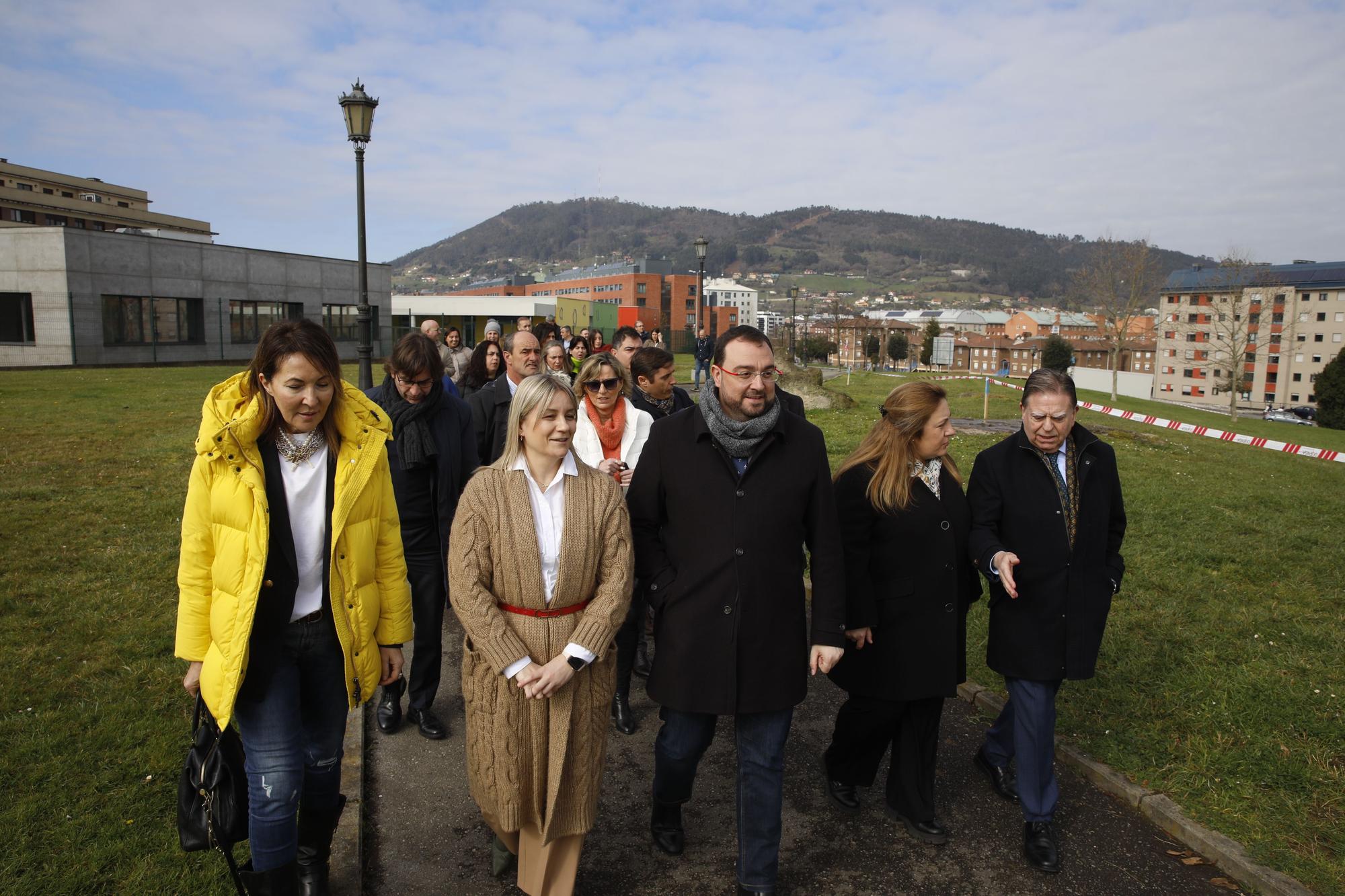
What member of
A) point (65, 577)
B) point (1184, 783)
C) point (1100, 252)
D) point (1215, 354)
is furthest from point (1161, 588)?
point (1215, 354)

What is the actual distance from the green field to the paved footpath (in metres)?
0.49

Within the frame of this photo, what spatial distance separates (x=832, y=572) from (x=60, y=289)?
32.4 m

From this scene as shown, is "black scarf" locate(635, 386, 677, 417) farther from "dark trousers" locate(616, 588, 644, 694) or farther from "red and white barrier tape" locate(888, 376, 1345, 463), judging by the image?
"red and white barrier tape" locate(888, 376, 1345, 463)

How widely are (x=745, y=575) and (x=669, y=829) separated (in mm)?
1274

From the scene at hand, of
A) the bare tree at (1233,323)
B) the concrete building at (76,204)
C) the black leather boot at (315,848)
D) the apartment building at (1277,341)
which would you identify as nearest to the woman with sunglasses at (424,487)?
the black leather boot at (315,848)

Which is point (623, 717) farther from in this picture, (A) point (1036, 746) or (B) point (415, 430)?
(A) point (1036, 746)

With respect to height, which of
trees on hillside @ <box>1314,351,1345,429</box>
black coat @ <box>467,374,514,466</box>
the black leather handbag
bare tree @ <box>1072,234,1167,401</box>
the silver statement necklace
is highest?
bare tree @ <box>1072,234,1167,401</box>

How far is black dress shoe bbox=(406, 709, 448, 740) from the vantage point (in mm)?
4559

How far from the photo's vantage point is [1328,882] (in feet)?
10.9

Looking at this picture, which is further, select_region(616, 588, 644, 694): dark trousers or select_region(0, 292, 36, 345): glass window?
select_region(0, 292, 36, 345): glass window

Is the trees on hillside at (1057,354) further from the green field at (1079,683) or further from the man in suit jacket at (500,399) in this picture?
the man in suit jacket at (500,399)

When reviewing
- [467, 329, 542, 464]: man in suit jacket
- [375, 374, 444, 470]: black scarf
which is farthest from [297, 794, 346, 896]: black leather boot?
[467, 329, 542, 464]: man in suit jacket

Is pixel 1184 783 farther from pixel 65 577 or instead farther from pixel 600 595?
pixel 65 577

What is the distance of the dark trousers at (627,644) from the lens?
4656 millimetres
